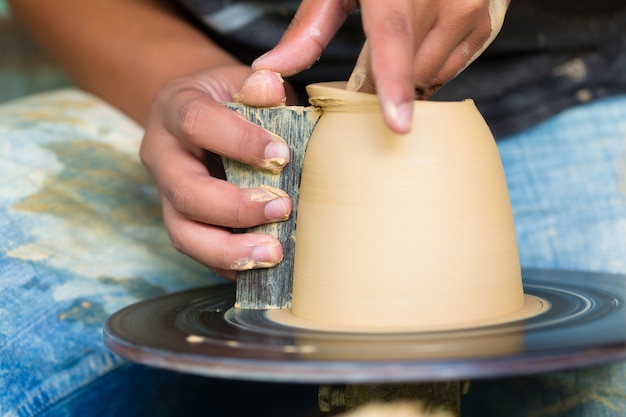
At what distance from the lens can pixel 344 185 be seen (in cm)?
76

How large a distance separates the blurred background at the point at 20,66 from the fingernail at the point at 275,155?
2.16 m

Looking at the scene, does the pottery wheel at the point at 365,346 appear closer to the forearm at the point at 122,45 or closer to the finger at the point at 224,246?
the finger at the point at 224,246

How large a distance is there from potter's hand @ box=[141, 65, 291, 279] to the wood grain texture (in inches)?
0.5

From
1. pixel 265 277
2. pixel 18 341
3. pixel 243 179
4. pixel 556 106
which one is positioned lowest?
pixel 18 341

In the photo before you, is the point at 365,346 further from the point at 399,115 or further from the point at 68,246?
the point at 68,246

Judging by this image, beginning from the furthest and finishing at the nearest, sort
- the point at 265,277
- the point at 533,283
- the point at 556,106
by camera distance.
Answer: the point at 556,106
the point at 533,283
the point at 265,277

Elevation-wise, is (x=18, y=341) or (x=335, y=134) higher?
(x=335, y=134)

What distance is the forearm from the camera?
4.44ft

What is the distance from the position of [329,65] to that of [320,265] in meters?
0.68

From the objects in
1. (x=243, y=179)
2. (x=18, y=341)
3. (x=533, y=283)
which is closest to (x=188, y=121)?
(x=243, y=179)

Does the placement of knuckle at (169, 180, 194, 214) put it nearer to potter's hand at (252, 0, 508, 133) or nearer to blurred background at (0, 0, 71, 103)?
potter's hand at (252, 0, 508, 133)

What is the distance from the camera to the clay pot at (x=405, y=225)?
2.39 feet

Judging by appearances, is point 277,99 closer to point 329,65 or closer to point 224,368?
point 224,368

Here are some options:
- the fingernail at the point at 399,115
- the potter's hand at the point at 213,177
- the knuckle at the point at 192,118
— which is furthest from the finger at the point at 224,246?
the fingernail at the point at 399,115
